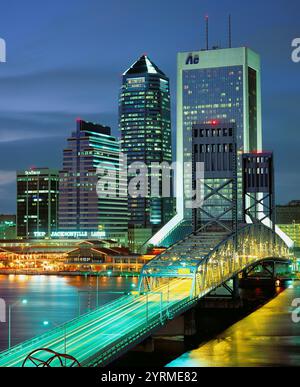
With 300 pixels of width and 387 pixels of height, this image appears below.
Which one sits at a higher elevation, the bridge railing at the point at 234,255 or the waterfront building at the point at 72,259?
the bridge railing at the point at 234,255

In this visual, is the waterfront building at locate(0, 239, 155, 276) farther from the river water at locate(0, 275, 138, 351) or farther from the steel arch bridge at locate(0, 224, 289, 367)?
the steel arch bridge at locate(0, 224, 289, 367)

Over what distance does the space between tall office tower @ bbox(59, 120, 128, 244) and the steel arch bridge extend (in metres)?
101

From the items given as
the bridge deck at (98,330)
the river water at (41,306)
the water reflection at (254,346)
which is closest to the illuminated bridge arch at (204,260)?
the bridge deck at (98,330)

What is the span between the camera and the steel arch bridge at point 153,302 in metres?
27.7

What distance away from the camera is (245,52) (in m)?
135

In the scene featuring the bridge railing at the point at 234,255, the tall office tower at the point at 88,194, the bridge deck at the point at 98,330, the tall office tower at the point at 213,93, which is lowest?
the bridge deck at the point at 98,330

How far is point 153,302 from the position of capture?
4159 centimetres

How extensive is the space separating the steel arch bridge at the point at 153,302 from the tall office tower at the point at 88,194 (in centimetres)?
10059

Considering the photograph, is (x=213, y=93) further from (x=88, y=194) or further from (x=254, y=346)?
(x=254, y=346)

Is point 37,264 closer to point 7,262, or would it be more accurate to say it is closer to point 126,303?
point 7,262

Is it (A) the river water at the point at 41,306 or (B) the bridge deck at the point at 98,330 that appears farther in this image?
(A) the river water at the point at 41,306

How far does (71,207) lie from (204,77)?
56.3 meters

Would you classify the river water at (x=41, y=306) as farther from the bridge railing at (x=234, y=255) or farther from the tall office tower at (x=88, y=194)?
the tall office tower at (x=88, y=194)
